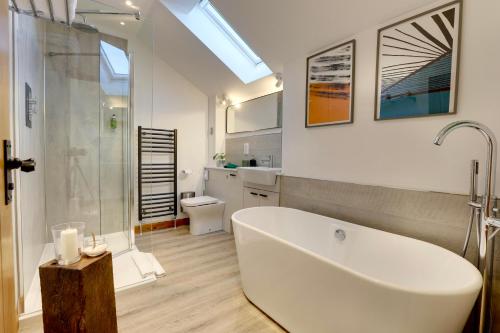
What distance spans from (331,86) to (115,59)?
2.48 meters

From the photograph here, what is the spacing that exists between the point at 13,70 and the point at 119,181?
5.31ft

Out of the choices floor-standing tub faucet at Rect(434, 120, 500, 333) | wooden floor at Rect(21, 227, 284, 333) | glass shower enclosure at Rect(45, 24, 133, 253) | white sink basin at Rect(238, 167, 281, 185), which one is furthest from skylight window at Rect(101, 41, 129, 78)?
floor-standing tub faucet at Rect(434, 120, 500, 333)

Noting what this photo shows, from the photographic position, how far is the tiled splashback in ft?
9.81

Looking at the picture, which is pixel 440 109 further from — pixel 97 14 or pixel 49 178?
pixel 49 178

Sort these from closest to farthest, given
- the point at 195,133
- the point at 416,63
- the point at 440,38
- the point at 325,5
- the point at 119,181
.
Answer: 1. the point at 440,38
2. the point at 416,63
3. the point at 325,5
4. the point at 119,181
5. the point at 195,133

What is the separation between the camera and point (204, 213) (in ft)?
10.8

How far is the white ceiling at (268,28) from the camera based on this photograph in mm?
1822

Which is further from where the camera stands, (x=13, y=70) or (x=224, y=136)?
(x=224, y=136)

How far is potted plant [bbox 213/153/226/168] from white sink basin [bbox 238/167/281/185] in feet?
3.16

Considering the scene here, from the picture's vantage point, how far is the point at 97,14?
2512 mm

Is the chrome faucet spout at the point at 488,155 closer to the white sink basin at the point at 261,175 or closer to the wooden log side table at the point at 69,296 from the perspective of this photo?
the white sink basin at the point at 261,175

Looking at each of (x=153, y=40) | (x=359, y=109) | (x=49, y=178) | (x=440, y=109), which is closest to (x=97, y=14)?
(x=153, y=40)

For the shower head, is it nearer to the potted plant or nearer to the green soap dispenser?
the green soap dispenser

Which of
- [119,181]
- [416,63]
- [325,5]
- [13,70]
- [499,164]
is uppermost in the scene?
[325,5]
